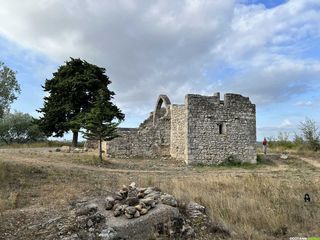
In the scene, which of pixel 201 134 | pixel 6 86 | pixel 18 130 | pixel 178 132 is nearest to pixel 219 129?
pixel 201 134

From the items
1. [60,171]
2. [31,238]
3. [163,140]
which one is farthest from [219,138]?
[31,238]

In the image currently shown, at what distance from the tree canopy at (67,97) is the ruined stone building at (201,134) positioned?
26.3 ft

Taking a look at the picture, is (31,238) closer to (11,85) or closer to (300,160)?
(11,85)

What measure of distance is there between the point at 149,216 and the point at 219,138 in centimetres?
1700

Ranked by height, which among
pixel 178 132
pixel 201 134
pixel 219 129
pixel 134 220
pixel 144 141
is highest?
pixel 219 129

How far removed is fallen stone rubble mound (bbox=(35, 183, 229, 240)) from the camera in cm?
753

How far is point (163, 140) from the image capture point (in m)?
26.8

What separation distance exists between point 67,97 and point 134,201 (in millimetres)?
26256

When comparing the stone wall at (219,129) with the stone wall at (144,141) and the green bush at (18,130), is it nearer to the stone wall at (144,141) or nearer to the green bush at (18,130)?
the stone wall at (144,141)

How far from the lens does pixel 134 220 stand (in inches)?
304

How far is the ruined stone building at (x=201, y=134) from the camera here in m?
23.8

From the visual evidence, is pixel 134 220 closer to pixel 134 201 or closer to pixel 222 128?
pixel 134 201

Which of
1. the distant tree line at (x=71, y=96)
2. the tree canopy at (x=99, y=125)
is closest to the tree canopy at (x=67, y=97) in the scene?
the distant tree line at (x=71, y=96)

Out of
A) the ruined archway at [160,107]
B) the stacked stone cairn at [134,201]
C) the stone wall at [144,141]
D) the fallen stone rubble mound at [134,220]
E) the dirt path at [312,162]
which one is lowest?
the fallen stone rubble mound at [134,220]
